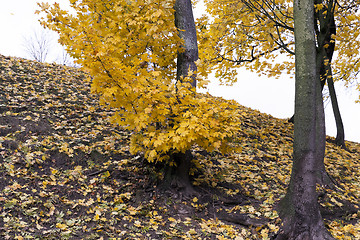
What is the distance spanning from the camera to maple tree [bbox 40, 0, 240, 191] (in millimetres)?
4359

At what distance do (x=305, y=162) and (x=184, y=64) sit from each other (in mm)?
2939

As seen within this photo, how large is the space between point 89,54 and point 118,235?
2.75 meters

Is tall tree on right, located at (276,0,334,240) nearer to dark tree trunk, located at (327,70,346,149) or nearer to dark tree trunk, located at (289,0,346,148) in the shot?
dark tree trunk, located at (289,0,346,148)

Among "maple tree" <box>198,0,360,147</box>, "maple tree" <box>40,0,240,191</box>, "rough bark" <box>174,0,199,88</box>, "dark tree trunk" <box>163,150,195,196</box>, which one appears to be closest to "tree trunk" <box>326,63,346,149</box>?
"maple tree" <box>198,0,360,147</box>

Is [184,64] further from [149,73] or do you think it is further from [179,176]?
[179,176]

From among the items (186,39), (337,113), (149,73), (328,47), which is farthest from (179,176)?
(337,113)

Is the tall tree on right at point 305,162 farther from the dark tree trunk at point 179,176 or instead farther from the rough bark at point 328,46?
the rough bark at point 328,46

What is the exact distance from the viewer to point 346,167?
8656mm

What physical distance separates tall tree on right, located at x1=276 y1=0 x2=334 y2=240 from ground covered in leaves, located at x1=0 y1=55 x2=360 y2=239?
387mm

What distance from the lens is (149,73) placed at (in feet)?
15.5

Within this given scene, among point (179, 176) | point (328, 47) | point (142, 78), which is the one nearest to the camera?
point (142, 78)

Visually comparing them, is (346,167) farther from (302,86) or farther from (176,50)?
(176,50)

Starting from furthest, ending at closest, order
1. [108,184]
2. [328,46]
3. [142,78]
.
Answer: [328,46]
[108,184]
[142,78]

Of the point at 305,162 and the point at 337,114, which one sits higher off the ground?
the point at 337,114
